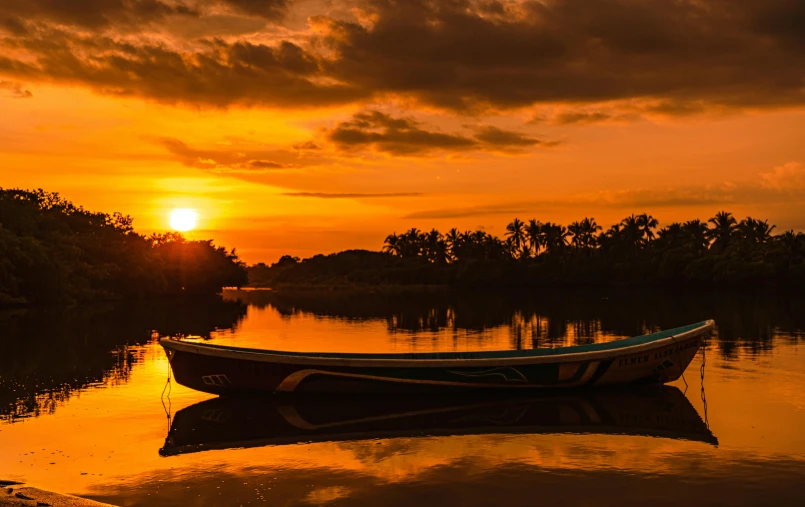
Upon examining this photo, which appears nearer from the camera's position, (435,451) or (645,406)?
(435,451)

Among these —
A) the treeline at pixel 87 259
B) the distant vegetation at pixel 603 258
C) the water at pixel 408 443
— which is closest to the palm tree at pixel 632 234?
the distant vegetation at pixel 603 258

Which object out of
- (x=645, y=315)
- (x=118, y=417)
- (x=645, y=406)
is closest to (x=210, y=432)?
(x=118, y=417)

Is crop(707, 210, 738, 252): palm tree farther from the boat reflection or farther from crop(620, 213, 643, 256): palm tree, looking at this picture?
the boat reflection

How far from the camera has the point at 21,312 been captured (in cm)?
5753

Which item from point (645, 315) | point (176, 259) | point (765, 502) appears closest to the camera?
point (765, 502)

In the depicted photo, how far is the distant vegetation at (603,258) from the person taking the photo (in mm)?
119875

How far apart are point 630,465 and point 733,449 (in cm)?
269

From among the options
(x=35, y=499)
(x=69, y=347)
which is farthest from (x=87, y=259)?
(x=35, y=499)

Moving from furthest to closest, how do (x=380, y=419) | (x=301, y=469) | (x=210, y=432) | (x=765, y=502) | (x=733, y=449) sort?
(x=380, y=419) → (x=210, y=432) → (x=733, y=449) → (x=301, y=469) → (x=765, y=502)

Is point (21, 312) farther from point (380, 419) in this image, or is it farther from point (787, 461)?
point (787, 461)

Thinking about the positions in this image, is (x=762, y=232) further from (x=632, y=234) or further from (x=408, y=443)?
(x=408, y=443)

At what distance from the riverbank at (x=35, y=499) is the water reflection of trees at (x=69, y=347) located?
24.2 feet

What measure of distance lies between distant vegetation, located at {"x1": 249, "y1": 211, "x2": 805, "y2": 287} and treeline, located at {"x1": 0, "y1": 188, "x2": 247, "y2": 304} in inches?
2007

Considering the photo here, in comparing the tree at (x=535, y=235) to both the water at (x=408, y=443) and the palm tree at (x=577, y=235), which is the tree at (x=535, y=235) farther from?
the water at (x=408, y=443)
